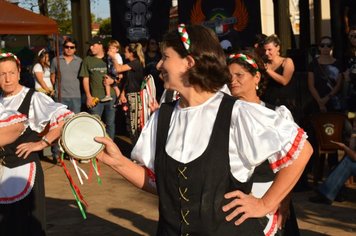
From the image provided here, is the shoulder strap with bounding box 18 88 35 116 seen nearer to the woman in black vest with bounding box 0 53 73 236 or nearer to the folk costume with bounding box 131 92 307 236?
the woman in black vest with bounding box 0 53 73 236

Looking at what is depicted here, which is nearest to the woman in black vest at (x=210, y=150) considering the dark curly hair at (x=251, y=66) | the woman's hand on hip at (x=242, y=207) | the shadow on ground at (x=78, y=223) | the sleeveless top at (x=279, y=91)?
the woman's hand on hip at (x=242, y=207)

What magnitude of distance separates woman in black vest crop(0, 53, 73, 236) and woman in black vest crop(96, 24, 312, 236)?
1774 mm

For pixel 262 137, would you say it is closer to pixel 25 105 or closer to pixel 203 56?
pixel 203 56

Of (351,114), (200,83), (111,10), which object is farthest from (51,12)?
(200,83)

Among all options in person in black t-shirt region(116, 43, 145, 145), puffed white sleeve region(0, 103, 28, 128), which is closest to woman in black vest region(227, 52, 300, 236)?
puffed white sleeve region(0, 103, 28, 128)

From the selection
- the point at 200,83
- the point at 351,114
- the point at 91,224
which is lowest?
the point at 91,224

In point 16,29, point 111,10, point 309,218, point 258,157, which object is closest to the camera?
point 258,157

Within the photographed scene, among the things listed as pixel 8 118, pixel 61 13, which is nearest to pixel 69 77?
pixel 8 118

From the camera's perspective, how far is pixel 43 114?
4.37 meters

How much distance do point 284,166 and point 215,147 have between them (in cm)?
30

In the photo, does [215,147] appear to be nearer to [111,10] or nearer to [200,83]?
[200,83]

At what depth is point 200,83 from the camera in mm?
2600

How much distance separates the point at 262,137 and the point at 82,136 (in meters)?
0.72

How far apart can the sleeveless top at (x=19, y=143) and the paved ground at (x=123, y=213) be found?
1.59m
